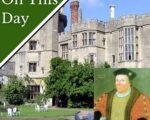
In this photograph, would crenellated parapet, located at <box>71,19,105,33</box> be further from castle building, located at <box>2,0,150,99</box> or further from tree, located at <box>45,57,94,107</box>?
tree, located at <box>45,57,94,107</box>

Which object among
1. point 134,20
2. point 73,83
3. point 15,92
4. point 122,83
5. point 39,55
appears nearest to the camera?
point 122,83

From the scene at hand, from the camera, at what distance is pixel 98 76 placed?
5375mm

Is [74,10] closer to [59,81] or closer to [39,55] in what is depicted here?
[39,55]

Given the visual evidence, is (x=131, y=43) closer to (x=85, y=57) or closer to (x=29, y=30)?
(x=85, y=57)

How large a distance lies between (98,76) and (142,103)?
73 centimetres

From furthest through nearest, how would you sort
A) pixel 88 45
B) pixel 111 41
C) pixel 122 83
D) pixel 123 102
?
1. pixel 111 41
2. pixel 88 45
3. pixel 122 83
4. pixel 123 102

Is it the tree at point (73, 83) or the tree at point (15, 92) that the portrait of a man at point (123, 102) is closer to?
the tree at point (73, 83)

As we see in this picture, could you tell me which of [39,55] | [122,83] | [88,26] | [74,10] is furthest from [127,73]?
[74,10]

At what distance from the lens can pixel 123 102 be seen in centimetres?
508

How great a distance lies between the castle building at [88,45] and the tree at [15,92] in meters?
2.50

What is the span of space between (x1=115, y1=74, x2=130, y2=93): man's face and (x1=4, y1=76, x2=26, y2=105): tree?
3286 cm

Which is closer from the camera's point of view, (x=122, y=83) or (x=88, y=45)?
(x=122, y=83)

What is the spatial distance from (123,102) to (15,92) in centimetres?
3339

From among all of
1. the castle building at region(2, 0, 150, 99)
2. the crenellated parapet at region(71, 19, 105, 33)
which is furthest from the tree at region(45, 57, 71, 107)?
the crenellated parapet at region(71, 19, 105, 33)
